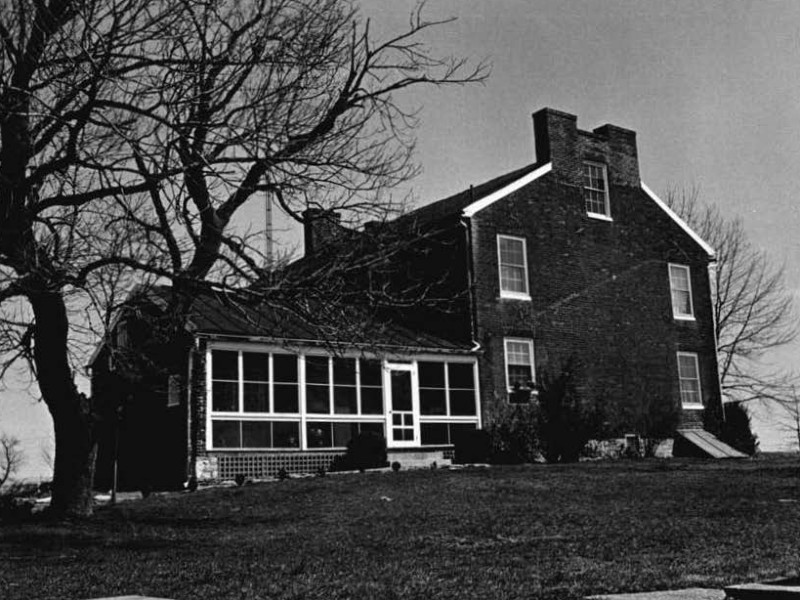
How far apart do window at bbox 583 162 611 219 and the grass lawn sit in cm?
1208

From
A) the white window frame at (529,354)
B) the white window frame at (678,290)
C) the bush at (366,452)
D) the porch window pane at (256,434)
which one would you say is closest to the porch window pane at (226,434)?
the porch window pane at (256,434)

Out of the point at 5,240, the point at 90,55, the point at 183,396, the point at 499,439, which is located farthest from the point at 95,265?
the point at 499,439

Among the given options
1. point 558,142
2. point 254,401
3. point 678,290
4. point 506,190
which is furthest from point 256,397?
point 678,290

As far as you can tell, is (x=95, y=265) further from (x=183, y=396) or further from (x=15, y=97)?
(x=183, y=396)

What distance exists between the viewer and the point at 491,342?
2669 cm

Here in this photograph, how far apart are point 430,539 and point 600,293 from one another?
19.1m

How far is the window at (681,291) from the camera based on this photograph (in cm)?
3128

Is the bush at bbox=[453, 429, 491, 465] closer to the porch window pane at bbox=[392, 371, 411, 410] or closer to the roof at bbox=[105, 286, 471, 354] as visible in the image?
the porch window pane at bbox=[392, 371, 411, 410]

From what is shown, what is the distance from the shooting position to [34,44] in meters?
11.0

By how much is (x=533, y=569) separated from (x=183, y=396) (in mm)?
15437

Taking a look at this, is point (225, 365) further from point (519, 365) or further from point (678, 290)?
point (678, 290)

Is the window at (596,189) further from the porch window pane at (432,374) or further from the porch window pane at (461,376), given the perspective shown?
the porch window pane at (432,374)

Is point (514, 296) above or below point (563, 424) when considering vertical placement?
above

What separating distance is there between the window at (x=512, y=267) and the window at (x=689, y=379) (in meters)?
6.58
